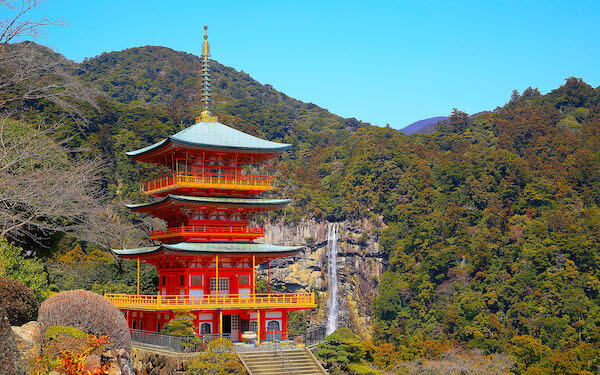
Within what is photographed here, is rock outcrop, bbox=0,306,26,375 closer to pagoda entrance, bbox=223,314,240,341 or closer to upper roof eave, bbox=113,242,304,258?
upper roof eave, bbox=113,242,304,258

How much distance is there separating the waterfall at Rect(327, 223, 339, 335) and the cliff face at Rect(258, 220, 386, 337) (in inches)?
20.1

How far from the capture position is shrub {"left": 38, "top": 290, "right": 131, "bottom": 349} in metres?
19.4

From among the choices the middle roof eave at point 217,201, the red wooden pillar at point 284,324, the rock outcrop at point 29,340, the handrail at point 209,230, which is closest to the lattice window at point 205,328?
the red wooden pillar at point 284,324

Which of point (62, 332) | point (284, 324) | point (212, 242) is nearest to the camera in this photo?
point (62, 332)

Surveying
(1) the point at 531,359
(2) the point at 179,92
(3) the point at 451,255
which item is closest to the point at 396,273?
(3) the point at 451,255

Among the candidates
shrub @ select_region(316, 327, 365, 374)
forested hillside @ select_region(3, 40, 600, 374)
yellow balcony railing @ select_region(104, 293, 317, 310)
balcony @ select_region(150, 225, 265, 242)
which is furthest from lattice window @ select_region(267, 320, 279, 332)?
forested hillside @ select_region(3, 40, 600, 374)

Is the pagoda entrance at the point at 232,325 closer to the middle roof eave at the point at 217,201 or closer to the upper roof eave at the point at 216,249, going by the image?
the upper roof eave at the point at 216,249

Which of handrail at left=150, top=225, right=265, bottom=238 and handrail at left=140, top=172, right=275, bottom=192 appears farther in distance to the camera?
handrail at left=140, top=172, right=275, bottom=192

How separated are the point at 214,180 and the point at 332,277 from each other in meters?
52.4

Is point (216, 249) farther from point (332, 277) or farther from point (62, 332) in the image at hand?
point (332, 277)

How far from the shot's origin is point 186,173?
108 ft

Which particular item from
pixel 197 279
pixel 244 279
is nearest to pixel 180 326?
pixel 197 279

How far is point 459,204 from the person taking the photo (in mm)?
83938

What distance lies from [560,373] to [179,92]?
11110 cm
